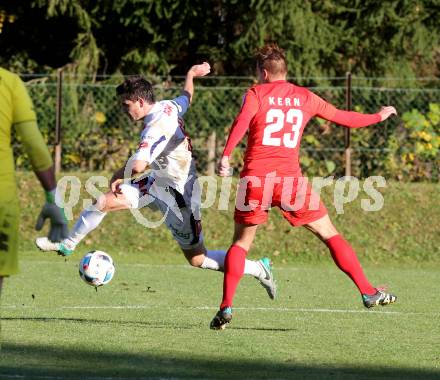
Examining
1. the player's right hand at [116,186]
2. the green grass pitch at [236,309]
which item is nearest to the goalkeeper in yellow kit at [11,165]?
the green grass pitch at [236,309]

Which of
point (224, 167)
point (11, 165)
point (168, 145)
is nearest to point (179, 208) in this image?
point (168, 145)

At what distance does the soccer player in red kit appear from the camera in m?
9.12

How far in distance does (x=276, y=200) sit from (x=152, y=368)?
2586mm

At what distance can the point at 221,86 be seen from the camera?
2128cm

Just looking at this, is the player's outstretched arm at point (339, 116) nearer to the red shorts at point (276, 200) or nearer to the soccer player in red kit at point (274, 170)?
the soccer player in red kit at point (274, 170)

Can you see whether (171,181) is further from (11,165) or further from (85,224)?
(11,165)

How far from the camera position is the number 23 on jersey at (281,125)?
9.12 metres

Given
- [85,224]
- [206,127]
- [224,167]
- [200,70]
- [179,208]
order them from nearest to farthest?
[224,167]
[179,208]
[200,70]
[85,224]
[206,127]

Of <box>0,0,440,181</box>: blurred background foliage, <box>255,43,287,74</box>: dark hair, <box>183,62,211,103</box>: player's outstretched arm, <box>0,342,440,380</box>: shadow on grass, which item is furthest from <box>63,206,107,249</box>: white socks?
<box>0,0,440,181</box>: blurred background foliage

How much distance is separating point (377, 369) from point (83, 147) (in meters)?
13.3

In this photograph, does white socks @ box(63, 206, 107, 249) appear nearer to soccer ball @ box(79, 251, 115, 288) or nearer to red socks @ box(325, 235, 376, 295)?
soccer ball @ box(79, 251, 115, 288)

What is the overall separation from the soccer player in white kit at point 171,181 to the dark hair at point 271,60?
0.98m

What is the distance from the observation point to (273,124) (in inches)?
360

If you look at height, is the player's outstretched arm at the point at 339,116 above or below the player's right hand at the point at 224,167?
above
